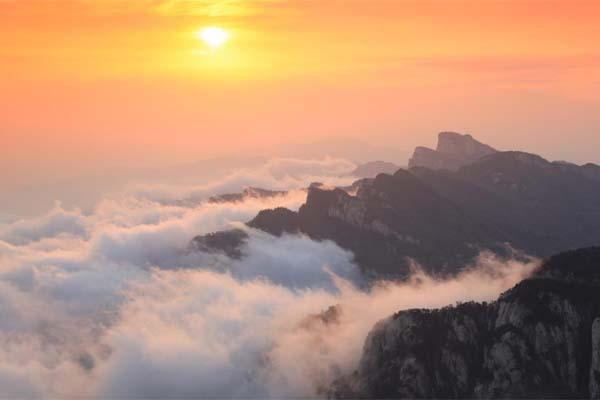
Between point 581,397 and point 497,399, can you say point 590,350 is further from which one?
point 497,399

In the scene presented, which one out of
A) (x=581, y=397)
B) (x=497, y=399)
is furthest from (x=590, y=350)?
(x=497, y=399)

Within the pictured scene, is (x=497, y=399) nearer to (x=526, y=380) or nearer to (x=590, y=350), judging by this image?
(x=526, y=380)

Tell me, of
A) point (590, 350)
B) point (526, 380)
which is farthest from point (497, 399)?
point (590, 350)
